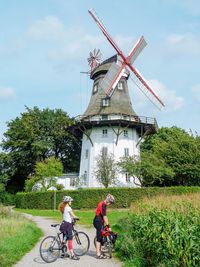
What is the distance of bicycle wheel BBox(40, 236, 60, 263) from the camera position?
1001 cm

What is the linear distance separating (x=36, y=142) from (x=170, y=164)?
2046cm

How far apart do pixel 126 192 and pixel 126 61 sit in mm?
18718

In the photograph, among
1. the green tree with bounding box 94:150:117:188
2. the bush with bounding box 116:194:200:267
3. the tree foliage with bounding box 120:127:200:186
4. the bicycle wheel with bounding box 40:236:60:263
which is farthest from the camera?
the green tree with bounding box 94:150:117:188

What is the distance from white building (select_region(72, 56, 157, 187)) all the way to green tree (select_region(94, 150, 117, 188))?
218 centimetres

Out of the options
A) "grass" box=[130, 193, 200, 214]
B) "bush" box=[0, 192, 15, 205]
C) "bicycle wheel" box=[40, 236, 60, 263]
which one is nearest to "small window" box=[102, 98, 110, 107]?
"bush" box=[0, 192, 15, 205]

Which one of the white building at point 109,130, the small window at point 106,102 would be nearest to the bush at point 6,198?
the white building at point 109,130

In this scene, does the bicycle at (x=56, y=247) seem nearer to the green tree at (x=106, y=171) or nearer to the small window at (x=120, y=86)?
the green tree at (x=106, y=171)

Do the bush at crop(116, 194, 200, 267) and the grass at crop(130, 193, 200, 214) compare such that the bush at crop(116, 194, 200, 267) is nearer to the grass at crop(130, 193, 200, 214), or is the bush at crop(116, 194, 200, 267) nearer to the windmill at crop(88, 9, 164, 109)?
the grass at crop(130, 193, 200, 214)

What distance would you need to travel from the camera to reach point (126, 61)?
4669cm

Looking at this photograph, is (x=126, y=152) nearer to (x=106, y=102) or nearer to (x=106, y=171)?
(x=106, y=171)

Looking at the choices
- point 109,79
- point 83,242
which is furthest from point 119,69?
point 83,242

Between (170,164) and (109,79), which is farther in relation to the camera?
(109,79)

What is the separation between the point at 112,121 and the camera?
43219mm

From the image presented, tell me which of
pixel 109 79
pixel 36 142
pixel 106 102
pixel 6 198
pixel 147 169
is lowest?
pixel 6 198
